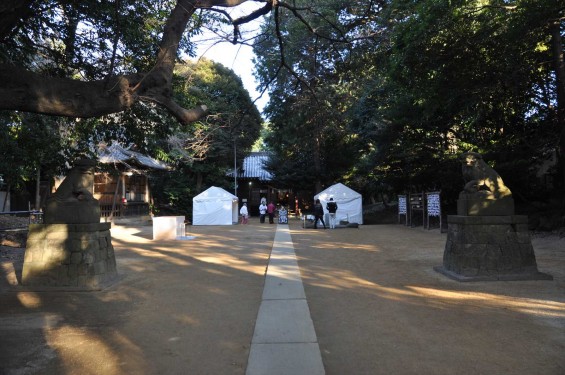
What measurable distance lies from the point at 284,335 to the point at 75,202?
17.0ft

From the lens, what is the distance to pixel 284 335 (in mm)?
4797

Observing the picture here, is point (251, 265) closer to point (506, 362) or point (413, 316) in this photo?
point (413, 316)

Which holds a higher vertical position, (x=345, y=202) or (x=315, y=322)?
(x=345, y=202)

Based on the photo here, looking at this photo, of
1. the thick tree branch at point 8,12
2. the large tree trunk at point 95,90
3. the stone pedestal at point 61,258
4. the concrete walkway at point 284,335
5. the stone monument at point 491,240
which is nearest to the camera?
the concrete walkway at point 284,335

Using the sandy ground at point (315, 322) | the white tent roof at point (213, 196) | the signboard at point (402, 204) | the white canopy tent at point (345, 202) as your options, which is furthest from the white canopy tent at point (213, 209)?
the sandy ground at point (315, 322)

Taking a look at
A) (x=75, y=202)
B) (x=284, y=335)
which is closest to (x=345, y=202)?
(x=75, y=202)

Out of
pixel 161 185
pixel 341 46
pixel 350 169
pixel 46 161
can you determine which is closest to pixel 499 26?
pixel 341 46

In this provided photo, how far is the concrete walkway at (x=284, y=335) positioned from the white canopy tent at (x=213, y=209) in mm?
19304

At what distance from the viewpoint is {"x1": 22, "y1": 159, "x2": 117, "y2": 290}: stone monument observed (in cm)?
763

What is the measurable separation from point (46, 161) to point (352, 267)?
25.6 feet

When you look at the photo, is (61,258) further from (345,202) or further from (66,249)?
(345,202)

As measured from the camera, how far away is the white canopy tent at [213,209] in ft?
88.8

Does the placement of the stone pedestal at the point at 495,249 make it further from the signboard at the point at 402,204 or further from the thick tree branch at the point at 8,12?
the signboard at the point at 402,204

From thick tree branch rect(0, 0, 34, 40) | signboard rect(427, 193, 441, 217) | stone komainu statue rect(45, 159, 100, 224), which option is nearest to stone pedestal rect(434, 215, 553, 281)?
stone komainu statue rect(45, 159, 100, 224)
